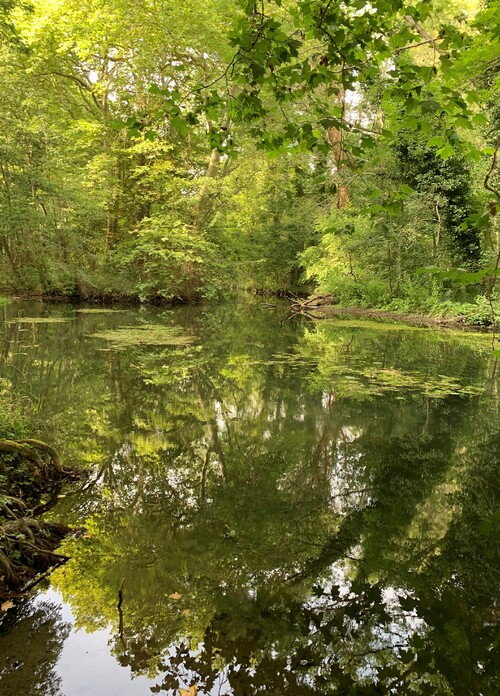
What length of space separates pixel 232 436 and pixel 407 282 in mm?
16400

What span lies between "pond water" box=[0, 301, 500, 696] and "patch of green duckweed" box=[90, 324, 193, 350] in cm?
305

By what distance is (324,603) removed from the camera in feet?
9.85

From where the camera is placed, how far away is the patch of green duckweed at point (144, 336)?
Result: 11.9 meters

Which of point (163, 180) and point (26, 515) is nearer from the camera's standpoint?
point (26, 515)

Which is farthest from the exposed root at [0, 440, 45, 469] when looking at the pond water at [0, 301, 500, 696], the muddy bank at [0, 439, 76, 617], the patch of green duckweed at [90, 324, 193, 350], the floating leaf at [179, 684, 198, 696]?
the patch of green duckweed at [90, 324, 193, 350]

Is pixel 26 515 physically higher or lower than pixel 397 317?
higher

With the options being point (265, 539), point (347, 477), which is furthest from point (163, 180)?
point (265, 539)

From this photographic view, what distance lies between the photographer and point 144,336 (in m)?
12.8

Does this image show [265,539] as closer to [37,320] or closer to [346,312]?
[37,320]

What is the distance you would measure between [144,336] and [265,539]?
974 centimetres

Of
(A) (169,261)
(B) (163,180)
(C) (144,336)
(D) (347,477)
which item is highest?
(B) (163,180)

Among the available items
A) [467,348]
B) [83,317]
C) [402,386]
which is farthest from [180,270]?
[402,386]

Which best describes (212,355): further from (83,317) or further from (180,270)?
(180,270)

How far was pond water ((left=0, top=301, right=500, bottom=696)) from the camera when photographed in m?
2.49
